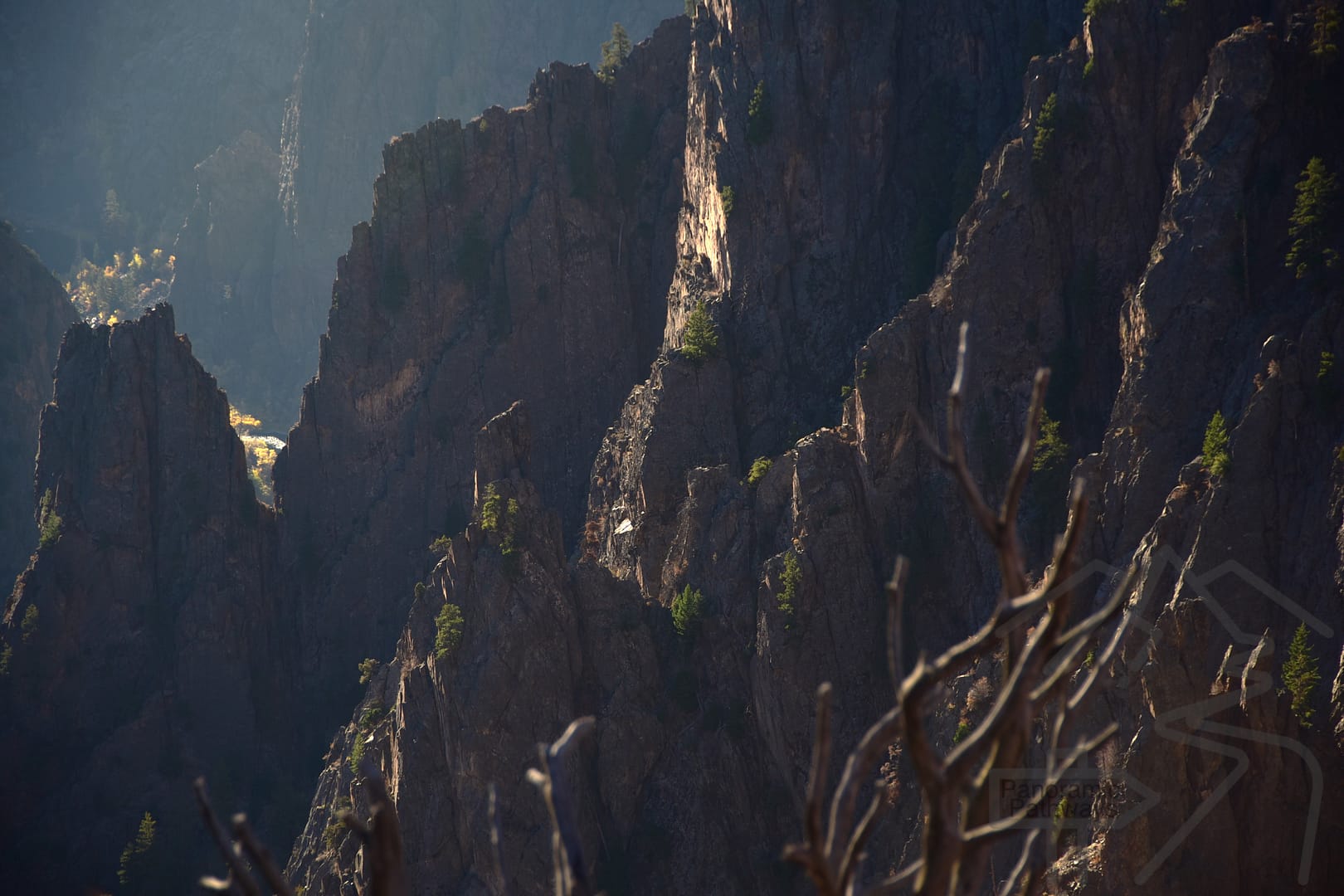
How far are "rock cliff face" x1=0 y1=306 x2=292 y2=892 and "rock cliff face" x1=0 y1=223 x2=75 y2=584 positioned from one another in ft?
110

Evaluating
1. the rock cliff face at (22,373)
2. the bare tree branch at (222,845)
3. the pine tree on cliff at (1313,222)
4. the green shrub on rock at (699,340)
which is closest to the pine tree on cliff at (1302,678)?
the pine tree on cliff at (1313,222)

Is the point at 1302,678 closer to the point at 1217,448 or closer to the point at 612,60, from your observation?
the point at 1217,448

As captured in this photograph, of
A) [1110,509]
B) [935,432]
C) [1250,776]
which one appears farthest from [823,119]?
[1250,776]

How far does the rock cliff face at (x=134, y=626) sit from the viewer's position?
7894cm

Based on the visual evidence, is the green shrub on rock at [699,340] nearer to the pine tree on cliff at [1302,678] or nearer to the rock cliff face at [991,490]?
the rock cliff face at [991,490]

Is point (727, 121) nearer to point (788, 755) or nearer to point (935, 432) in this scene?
point (935, 432)

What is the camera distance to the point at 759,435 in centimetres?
6650

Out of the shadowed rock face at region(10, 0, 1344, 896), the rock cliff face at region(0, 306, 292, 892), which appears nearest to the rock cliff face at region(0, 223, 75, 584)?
the rock cliff face at region(0, 306, 292, 892)

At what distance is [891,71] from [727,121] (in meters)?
9.95

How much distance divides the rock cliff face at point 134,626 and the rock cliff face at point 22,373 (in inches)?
1322

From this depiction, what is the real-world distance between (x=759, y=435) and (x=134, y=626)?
46989 mm

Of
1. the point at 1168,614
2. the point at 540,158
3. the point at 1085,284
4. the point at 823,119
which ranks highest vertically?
the point at 540,158

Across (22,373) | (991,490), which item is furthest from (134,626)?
(991,490)

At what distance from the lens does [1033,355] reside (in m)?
51.8
